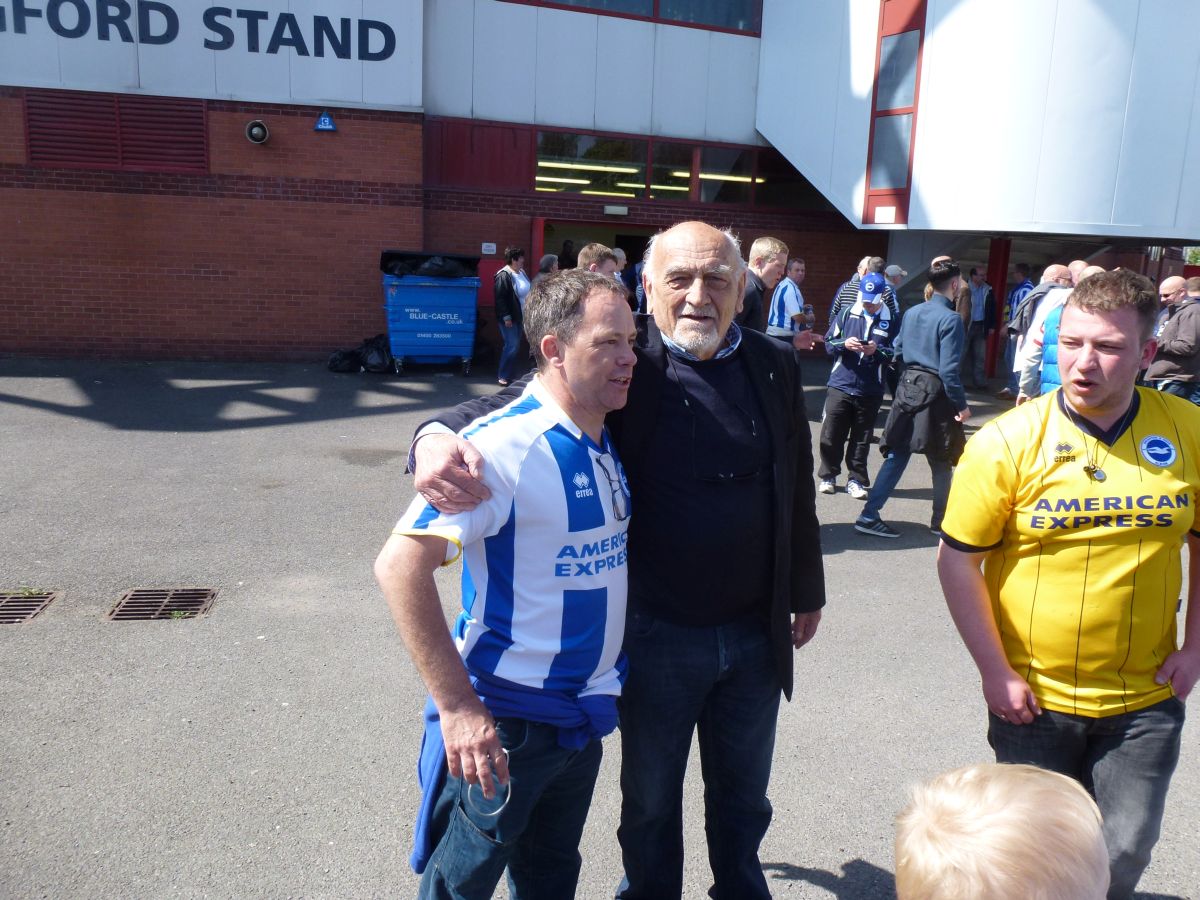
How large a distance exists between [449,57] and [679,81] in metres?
3.54

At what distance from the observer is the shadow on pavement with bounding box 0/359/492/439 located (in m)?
9.99

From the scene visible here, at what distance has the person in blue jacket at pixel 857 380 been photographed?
7504 mm

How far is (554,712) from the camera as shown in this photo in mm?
2180

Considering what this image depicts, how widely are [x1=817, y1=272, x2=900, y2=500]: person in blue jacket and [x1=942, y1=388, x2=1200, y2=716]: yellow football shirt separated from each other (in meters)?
5.04

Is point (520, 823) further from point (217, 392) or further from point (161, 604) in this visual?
point (217, 392)

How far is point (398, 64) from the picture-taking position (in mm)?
13070

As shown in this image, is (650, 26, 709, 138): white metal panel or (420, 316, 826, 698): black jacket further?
(650, 26, 709, 138): white metal panel

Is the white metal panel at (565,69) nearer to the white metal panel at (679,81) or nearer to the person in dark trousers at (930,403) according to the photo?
the white metal panel at (679,81)

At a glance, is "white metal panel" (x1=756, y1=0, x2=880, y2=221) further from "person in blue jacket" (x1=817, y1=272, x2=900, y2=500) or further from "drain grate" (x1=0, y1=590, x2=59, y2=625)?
"drain grate" (x1=0, y1=590, x2=59, y2=625)

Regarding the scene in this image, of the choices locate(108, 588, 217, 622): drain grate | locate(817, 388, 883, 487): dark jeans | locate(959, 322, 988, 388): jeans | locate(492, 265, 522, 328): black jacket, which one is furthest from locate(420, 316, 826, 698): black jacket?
locate(959, 322, 988, 388): jeans

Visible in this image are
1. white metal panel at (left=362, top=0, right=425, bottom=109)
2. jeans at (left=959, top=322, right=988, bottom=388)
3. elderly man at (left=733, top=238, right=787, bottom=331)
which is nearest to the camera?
elderly man at (left=733, top=238, right=787, bottom=331)

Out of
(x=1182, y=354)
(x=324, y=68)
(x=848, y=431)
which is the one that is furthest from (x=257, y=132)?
(x=1182, y=354)

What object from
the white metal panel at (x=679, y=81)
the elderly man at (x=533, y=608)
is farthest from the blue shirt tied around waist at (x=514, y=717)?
the white metal panel at (x=679, y=81)

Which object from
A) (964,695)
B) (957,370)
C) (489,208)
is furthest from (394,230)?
(964,695)
